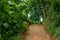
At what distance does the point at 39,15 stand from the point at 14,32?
464 inches

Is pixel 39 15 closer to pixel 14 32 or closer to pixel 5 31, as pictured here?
pixel 14 32

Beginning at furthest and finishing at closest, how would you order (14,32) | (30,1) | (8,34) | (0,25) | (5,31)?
(30,1) → (14,32) → (8,34) → (5,31) → (0,25)

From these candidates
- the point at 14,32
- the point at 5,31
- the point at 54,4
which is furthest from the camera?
the point at 54,4

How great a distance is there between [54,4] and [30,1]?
8.74 m

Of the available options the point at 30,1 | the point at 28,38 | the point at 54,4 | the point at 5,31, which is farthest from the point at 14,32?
the point at 30,1

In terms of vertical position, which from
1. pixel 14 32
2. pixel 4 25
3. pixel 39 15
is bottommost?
pixel 39 15

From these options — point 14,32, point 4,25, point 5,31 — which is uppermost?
point 4,25

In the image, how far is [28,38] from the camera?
37.8ft

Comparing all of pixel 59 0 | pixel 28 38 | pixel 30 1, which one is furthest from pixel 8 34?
pixel 30 1

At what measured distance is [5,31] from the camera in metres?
8.80

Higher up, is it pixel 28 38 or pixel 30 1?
pixel 30 1

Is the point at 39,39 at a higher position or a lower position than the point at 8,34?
lower

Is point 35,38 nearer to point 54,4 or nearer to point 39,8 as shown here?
point 54,4

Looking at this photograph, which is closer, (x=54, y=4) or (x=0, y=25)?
(x=0, y=25)
